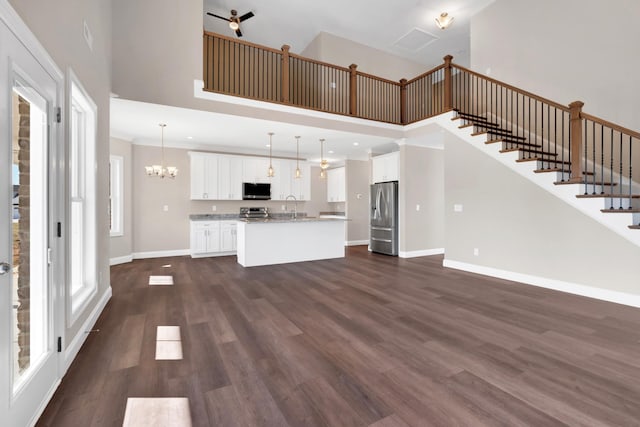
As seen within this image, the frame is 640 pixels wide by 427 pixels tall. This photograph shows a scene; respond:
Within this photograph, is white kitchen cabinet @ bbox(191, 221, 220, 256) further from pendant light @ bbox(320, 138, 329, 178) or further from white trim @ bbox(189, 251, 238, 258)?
pendant light @ bbox(320, 138, 329, 178)

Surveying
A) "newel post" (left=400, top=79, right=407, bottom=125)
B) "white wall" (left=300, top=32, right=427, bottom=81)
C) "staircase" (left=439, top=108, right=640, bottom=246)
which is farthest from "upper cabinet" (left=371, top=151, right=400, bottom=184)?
"white wall" (left=300, top=32, right=427, bottom=81)

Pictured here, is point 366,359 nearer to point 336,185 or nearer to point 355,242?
point 355,242

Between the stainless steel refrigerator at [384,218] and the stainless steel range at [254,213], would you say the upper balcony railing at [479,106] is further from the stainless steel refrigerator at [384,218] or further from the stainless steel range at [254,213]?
the stainless steel range at [254,213]

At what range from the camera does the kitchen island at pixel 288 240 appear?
19.3ft

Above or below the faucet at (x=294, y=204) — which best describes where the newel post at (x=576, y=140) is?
above

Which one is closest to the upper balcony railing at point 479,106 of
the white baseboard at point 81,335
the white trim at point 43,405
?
the white baseboard at point 81,335

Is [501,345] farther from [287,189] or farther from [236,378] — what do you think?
[287,189]

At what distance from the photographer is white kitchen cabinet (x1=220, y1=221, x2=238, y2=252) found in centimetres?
726

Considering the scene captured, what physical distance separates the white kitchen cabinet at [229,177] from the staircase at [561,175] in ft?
16.5

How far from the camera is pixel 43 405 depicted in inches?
68.7

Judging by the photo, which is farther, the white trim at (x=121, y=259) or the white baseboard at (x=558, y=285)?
the white trim at (x=121, y=259)

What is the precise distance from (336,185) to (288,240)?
12.9 feet

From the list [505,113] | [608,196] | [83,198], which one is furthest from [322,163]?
[608,196]

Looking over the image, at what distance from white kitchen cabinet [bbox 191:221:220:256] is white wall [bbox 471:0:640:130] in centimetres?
710
